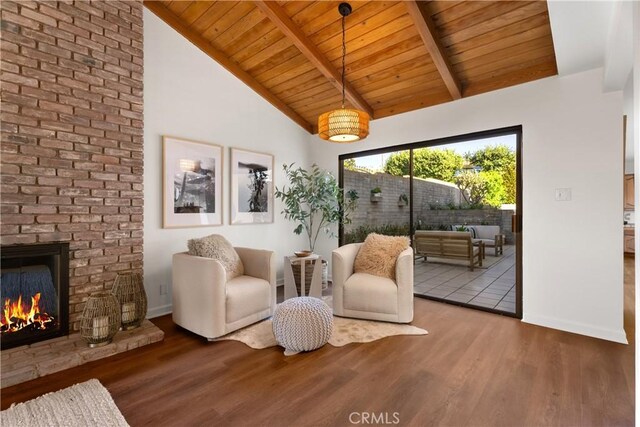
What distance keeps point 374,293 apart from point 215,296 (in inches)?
59.0

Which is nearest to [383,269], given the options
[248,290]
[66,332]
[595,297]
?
[248,290]

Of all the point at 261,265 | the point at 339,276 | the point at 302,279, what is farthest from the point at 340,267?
the point at 261,265

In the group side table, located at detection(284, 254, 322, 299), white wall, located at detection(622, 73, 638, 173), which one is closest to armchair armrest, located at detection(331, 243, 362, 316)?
side table, located at detection(284, 254, 322, 299)

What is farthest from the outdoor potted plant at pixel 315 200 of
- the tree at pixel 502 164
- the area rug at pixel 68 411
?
the area rug at pixel 68 411

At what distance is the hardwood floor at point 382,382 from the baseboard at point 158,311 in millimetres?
617

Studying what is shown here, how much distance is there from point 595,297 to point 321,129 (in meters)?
2.91

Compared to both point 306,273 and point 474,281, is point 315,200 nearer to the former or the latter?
point 306,273

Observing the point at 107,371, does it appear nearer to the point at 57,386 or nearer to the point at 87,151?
the point at 57,386

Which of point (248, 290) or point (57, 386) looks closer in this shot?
point (57, 386)

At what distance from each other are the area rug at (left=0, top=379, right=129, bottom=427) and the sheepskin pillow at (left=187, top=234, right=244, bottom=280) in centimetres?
125

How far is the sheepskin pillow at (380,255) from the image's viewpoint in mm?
3133

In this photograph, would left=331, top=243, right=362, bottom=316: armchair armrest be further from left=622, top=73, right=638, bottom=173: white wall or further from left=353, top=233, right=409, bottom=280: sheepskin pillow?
left=622, top=73, right=638, bottom=173: white wall

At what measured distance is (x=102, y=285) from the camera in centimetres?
260

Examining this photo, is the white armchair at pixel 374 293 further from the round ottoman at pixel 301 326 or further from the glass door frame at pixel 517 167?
the glass door frame at pixel 517 167
